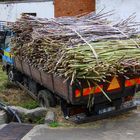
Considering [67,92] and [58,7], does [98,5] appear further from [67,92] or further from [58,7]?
[67,92]

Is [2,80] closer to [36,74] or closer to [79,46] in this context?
[36,74]

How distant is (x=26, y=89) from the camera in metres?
10.8

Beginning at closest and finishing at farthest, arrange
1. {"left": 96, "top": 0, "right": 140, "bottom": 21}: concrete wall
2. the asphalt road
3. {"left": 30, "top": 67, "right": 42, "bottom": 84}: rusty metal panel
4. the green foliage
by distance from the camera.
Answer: the asphalt road
the green foliage
{"left": 30, "top": 67, "right": 42, "bottom": 84}: rusty metal panel
{"left": 96, "top": 0, "right": 140, "bottom": 21}: concrete wall

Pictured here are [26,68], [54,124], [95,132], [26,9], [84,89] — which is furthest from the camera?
[26,9]

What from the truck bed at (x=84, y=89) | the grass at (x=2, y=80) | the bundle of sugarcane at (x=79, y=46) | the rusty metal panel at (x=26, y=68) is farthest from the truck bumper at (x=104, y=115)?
the grass at (x=2, y=80)

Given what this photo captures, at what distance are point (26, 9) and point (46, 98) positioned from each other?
40.7 feet

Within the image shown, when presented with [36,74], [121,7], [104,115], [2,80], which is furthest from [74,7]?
[104,115]

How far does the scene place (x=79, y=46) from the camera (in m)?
7.37

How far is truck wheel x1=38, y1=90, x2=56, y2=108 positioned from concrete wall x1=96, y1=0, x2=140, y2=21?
6488 mm

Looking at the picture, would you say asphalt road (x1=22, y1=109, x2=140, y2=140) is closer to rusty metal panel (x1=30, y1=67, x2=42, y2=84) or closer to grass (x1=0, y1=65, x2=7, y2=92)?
rusty metal panel (x1=30, y1=67, x2=42, y2=84)

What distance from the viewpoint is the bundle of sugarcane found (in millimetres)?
7082

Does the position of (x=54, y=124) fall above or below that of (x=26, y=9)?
below

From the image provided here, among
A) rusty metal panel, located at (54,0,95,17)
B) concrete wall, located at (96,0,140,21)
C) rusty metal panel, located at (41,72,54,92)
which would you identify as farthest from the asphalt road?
→ rusty metal panel, located at (54,0,95,17)

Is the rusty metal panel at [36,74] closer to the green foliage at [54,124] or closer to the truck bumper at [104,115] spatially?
the green foliage at [54,124]
